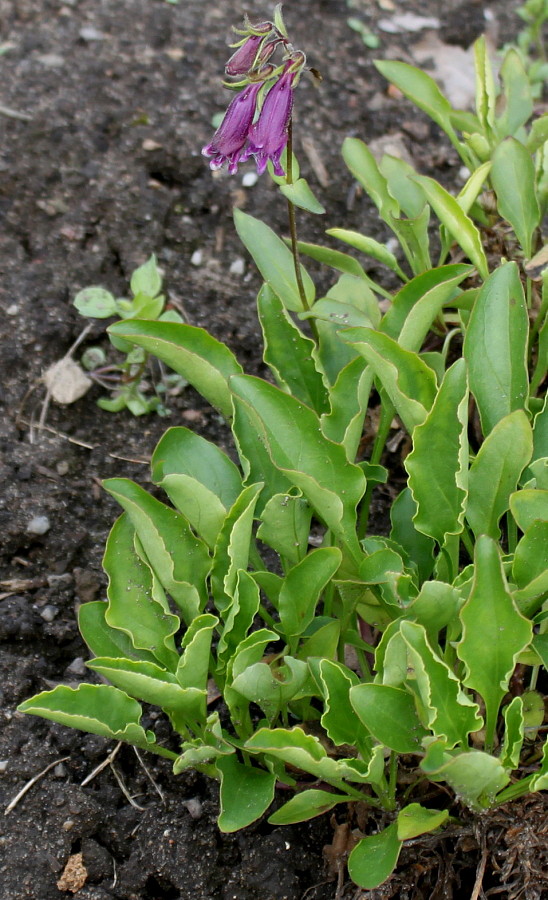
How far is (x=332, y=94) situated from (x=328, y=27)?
0.40 meters

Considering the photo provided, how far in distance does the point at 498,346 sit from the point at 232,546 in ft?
2.30

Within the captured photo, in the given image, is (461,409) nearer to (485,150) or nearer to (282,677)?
(282,677)

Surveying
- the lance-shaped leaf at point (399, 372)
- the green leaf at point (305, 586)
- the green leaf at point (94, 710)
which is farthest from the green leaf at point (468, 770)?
the lance-shaped leaf at point (399, 372)

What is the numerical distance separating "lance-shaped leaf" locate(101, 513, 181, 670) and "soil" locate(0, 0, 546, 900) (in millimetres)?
291

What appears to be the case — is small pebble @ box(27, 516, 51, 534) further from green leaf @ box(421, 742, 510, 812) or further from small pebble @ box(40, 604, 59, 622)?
green leaf @ box(421, 742, 510, 812)

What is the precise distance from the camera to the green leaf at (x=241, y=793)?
159 cm

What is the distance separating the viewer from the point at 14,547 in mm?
2215

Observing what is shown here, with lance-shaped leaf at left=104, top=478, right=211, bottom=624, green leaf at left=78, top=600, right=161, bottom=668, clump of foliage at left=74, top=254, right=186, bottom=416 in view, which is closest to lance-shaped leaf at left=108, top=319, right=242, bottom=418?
lance-shaped leaf at left=104, top=478, right=211, bottom=624

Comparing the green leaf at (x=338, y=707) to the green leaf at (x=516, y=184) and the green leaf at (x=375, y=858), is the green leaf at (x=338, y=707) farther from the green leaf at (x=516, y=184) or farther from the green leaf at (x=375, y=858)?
the green leaf at (x=516, y=184)

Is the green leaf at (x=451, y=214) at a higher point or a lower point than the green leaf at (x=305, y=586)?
higher

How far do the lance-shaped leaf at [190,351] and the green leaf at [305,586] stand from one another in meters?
0.43

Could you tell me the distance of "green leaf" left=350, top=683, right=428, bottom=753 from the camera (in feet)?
5.07

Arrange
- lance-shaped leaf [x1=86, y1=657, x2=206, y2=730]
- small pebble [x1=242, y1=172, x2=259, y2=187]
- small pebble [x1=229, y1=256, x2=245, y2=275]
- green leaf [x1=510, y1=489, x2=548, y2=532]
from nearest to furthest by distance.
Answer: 1. lance-shaped leaf [x1=86, y1=657, x2=206, y2=730]
2. green leaf [x1=510, y1=489, x2=548, y2=532]
3. small pebble [x1=229, y1=256, x2=245, y2=275]
4. small pebble [x1=242, y1=172, x2=259, y2=187]

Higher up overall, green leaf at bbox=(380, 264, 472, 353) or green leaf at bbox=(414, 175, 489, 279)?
green leaf at bbox=(414, 175, 489, 279)
